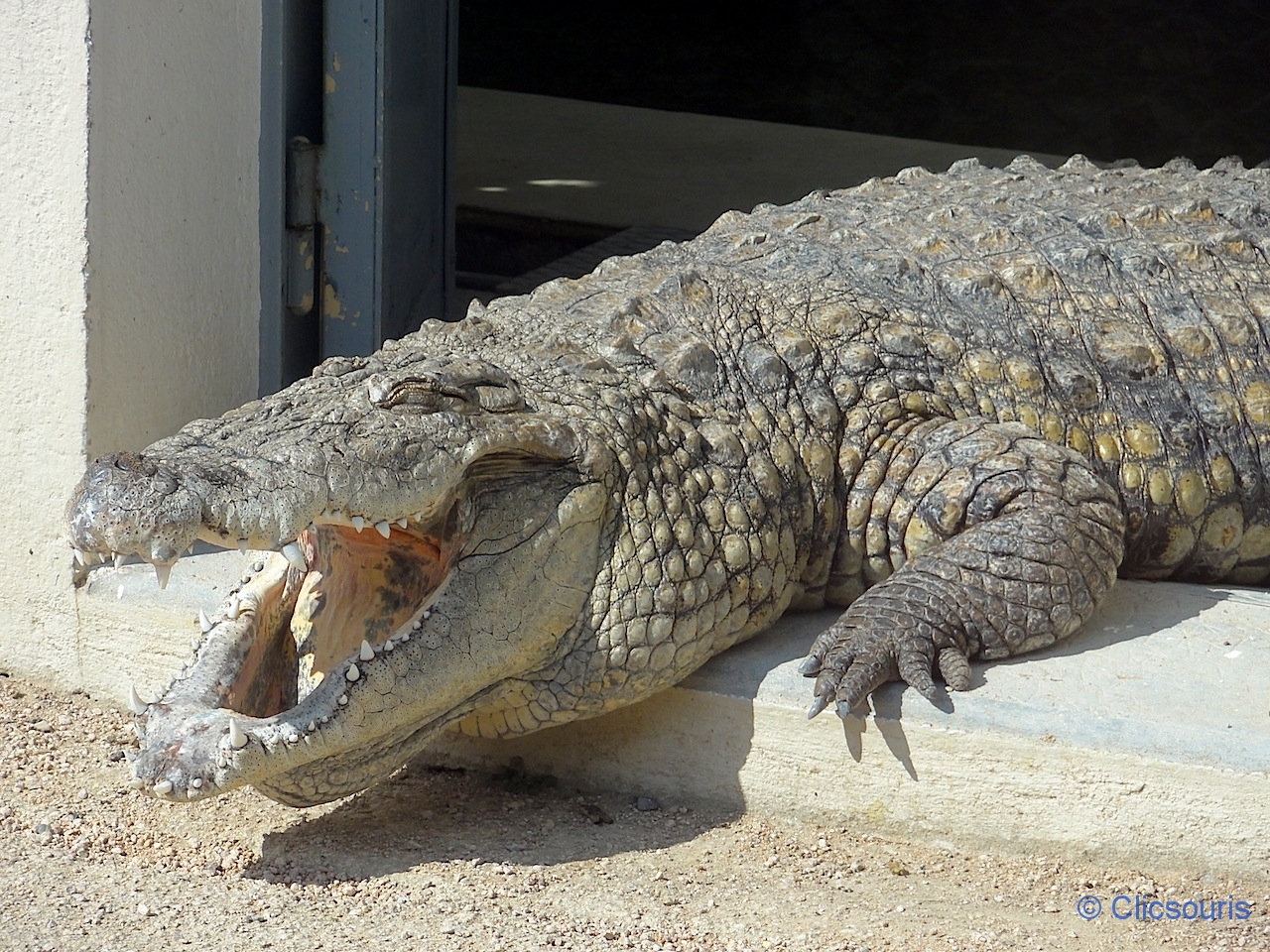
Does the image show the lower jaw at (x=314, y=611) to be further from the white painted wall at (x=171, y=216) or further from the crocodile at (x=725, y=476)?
the white painted wall at (x=171, y=216)

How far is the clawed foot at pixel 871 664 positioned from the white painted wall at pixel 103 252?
1.85 m

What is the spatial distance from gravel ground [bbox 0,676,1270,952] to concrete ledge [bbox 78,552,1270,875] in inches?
2.1

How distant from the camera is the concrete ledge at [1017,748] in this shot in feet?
10.4

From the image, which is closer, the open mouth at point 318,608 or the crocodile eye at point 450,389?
the crocodile eye at point 450,389

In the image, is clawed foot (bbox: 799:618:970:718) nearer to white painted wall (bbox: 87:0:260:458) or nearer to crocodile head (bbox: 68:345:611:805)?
crocodile head (bbox: 68:345:611:805)

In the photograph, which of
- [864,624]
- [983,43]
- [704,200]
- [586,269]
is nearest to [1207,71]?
[983,43]

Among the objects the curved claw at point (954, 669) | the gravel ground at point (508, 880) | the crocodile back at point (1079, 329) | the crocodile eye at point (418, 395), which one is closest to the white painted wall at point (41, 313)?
the gravel ground at point (508, 880)

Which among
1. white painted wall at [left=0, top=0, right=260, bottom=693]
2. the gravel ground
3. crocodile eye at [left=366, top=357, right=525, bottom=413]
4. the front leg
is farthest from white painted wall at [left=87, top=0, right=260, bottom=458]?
the front leg

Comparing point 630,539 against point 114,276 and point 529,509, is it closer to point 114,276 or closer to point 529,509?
point 529,509

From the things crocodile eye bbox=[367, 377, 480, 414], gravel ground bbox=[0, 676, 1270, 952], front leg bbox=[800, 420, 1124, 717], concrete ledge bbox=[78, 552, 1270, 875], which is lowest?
gravel ground bbox=[0, 676, 1270, 952]

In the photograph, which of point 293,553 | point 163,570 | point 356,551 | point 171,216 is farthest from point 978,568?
point 171,216

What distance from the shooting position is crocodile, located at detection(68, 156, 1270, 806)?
9.90ft

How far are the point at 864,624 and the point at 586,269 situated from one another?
358 centimetres

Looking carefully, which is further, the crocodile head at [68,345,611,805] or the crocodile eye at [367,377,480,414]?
the crocodile eye at [367,377,480,414]
